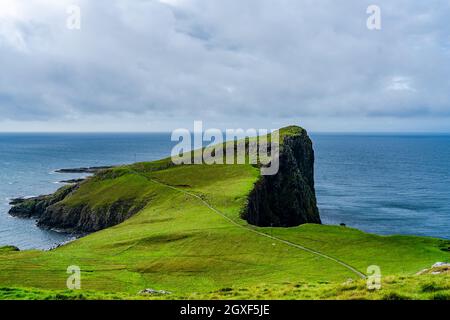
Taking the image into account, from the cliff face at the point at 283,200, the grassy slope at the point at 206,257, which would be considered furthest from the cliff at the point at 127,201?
Answer: the grassy slope at the point at 206,257

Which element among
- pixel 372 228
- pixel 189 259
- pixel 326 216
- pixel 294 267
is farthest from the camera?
pixel 326 216

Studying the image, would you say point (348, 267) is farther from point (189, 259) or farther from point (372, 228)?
point (372, 228)

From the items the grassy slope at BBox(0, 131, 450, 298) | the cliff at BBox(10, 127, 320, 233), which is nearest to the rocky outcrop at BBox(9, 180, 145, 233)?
the cliff at BBox(10, 127, 320, 233)

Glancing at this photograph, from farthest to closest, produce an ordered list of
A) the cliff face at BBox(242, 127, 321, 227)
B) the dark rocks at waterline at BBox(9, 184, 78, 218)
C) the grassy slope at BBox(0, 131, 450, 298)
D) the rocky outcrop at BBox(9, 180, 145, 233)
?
the dark rocks at waterline at BBox(9, 184, 78, 218)
the rocky outcrop at BBox(9, 180, 145, 233)
the cliff face at BBox(242, 127, 321, 227)
the grassy slope at BBox(0, 131, 450, 298)

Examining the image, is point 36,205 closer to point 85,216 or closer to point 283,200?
point 85,216

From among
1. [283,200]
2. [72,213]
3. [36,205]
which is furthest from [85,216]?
[283,200]

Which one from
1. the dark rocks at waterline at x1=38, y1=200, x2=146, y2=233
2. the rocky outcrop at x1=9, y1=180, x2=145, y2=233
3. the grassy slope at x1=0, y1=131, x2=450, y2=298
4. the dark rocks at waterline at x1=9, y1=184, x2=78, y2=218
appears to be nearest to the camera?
the grassy slope at x1=0, y1=131, x2=450, y2=298

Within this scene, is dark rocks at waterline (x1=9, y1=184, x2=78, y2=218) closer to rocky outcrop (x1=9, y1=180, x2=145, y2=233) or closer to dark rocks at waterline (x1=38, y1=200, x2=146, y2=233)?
rocky outcrop (x1=9, y1=180, x2=145, y2=233)
